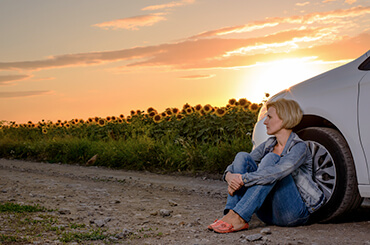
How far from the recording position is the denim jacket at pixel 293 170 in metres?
4.21

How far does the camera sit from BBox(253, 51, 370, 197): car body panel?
4.30m

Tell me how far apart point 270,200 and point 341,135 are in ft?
3.27

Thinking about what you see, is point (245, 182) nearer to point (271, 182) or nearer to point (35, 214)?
point (271, 182)

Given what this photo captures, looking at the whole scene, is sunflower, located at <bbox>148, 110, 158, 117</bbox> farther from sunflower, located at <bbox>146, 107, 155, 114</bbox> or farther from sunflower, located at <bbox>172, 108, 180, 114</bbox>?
sunflower, located at <bbox>172, 108, 180, 114</bbox>

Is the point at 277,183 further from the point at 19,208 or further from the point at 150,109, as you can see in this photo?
the point at 150,109

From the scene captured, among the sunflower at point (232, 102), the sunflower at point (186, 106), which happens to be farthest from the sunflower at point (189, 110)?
the sunflower at point (232, 102)

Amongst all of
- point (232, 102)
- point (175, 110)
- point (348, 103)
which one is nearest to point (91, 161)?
point (175, 110)

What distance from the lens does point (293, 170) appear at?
4.26 m

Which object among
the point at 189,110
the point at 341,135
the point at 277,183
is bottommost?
the point at 277,183

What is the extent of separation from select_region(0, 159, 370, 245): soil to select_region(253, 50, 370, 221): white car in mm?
394

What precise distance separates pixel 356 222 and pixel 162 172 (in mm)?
5821

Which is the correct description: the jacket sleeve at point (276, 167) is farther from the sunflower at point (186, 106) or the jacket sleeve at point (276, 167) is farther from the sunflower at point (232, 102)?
the sunflower at point (186, 106)

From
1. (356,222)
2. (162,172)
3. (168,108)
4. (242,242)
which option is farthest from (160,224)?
(168,108)

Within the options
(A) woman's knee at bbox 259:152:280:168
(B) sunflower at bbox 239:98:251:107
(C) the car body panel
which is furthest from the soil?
(B) sunflower at bbox 239:98:251:107
